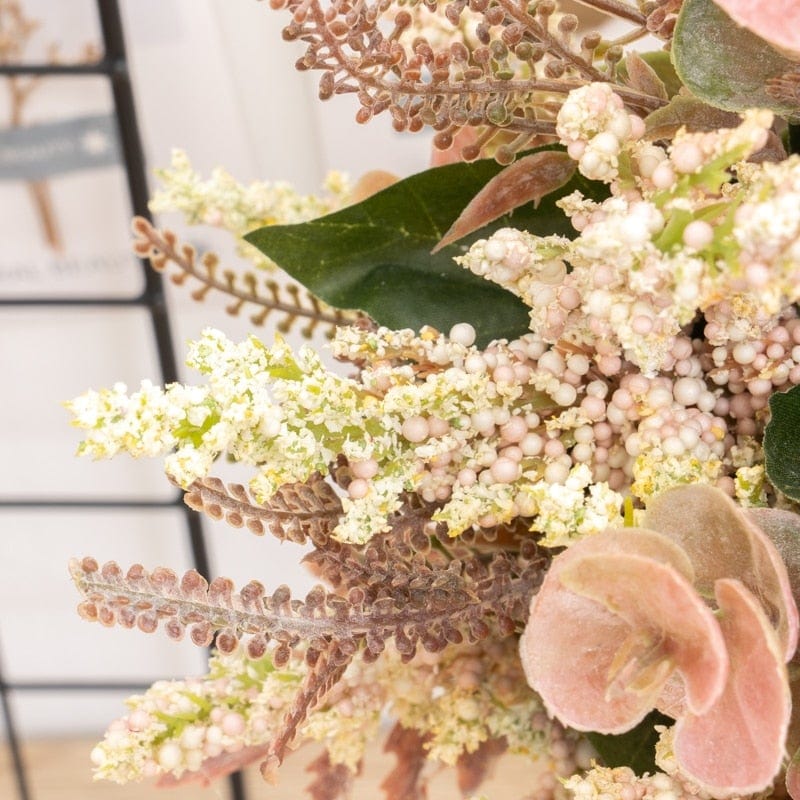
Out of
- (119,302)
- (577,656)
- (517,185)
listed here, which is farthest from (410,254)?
(119,302)

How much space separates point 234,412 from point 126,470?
0.76 m

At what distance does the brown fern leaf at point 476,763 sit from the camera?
1.40ft

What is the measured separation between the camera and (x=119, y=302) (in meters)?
0.81

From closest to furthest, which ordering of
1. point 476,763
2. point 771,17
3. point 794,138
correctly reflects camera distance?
point 771,17 < point 794,138 < point 476,763

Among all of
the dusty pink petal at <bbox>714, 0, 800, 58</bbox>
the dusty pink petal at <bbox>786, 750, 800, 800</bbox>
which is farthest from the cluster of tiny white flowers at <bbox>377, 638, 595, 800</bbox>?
the dusty pink petal at <bbox>714, 0, 800, 58</bbox>

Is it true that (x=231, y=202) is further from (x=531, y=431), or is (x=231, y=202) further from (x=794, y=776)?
(x=794, y=776)

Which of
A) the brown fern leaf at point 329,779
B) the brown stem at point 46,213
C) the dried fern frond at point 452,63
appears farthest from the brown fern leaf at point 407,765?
the brown stem at point 46,213

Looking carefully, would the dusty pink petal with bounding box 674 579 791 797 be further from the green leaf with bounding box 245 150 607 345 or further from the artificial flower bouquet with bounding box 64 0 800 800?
the green leaf with bounding box 245 150 607 345

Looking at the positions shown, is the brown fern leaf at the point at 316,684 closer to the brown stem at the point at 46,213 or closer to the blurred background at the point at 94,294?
the blurred background at the point at 94,294

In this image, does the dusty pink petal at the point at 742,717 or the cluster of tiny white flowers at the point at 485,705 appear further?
the cluster of tiny white flowers at the point at 485,705

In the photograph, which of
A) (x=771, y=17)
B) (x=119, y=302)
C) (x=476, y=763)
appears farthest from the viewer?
(x=119, y=302)

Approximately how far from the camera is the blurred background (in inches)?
29.5

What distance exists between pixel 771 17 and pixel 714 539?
0.39 feet

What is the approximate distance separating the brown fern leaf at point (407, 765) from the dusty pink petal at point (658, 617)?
0.20 meters
